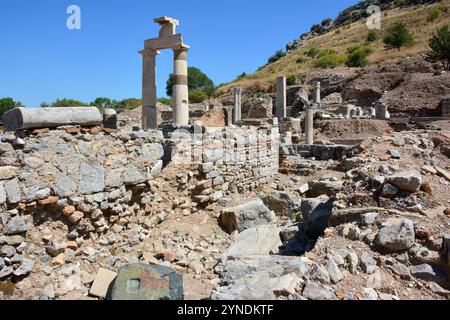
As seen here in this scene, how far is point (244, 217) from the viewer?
23.4 ft

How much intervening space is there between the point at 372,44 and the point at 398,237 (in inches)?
1987

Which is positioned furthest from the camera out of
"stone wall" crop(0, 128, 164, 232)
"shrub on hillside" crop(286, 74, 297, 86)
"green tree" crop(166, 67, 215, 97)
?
"green tree" crop(166, 67, 215, 97)

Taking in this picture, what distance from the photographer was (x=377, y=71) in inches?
1388

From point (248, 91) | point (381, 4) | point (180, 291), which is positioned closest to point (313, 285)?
point (180, 291)

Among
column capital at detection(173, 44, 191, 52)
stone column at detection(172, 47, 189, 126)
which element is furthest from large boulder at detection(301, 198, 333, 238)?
column capital at detection(173, 44, 191, 52)

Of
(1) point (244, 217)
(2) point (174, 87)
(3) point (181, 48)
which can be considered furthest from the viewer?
(2) point (174, 87)

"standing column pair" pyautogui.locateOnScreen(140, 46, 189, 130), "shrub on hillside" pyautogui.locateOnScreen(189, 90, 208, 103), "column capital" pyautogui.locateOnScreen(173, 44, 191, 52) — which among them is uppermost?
"shrub on hillside" pyautogui.locateOnScreen(189, 90, 208, 103)

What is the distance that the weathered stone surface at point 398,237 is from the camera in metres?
3.87

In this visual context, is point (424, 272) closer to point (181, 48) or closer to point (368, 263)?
point (368, 263)

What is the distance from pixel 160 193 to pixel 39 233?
95.3 inches

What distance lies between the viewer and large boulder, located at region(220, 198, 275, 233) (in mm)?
7066

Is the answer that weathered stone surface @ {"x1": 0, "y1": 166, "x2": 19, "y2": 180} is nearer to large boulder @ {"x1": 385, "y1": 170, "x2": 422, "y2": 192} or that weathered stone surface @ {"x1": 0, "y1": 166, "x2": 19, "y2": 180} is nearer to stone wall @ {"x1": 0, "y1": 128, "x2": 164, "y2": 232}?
stone wall @ {"x1": 0, "y1": 128, "x2": 164, "y2": 232}

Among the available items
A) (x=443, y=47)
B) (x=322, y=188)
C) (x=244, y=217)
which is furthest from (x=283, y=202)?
(x=443, y=47)

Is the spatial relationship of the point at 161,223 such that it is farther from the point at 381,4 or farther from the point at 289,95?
the point at 381,4
